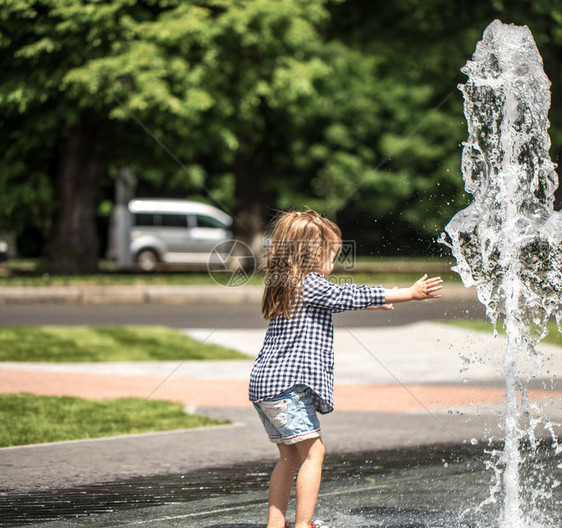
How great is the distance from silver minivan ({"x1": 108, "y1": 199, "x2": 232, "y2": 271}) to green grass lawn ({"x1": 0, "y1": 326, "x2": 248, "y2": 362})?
1818 cm

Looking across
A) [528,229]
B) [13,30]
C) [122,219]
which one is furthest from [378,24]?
[528,229]

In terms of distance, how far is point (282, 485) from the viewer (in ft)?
13.4

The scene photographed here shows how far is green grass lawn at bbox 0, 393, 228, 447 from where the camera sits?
6367mm

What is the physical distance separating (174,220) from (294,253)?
27.4 metres

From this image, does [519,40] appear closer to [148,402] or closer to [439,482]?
[439,482]

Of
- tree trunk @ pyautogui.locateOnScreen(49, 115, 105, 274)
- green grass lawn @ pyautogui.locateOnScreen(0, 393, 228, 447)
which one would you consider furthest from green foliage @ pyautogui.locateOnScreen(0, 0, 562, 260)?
green grass lawn @ pyautogui.locateOnScreen(0, 393, 228, 447)

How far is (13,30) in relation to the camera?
16547 millimetres

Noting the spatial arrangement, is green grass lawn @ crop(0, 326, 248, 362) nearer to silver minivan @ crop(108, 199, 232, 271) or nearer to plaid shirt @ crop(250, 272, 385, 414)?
plaid shirt @ crop(250, 272, 385, 414)

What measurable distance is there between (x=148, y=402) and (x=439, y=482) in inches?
118

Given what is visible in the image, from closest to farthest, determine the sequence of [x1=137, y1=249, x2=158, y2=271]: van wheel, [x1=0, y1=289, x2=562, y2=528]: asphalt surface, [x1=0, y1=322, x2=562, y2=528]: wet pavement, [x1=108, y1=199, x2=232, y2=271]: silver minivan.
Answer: [x1=0, y1=322, x2=562, y2=528]: wet pavement
[x1=0, y1=289, x2=562, y2=528]: asphalt surface
[x1=137, y1=249, x2=158, y2=271]: van wheel
[x1=108, y1=199, x2=232, y2=271]: silver minivan

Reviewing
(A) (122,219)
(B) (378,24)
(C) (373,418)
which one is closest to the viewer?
(C) (373,418)

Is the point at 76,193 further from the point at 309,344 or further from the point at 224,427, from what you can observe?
the point at 309,344

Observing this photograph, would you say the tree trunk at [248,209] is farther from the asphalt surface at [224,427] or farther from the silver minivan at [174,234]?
the asphalt surface at [224,427]

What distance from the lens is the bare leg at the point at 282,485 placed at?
4.07 m
